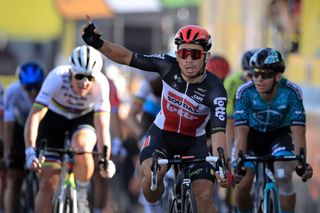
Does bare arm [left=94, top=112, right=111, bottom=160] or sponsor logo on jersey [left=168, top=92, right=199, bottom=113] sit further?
bare arm [left=94, top=112, right=111, bottom=160]

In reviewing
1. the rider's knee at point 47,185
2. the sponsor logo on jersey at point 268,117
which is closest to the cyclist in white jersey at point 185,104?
the sponsor logo on jersey at point 268,117

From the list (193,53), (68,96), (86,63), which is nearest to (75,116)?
(68,96)

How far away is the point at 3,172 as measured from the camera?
46.2 ft

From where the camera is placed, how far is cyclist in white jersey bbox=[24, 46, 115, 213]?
1141 centimetres

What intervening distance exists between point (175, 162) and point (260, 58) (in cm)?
176

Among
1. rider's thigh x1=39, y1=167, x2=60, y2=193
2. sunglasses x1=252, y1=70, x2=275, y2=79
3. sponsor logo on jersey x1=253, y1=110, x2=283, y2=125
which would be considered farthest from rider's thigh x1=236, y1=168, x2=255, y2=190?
rider's thigh x1=39, y1=167, x2=60, y2=193

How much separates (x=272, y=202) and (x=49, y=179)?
8.36 feet

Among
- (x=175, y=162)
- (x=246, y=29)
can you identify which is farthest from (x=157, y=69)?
(x=246, y=29)

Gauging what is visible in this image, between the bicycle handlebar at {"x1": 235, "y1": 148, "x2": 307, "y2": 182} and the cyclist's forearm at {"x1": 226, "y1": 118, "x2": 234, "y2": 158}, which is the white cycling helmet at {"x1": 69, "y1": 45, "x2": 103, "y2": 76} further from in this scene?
the bicycle handlebar at {"x1": 235, "y1": 148, "x2": 307, "y2": 182}

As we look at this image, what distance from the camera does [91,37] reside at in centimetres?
992

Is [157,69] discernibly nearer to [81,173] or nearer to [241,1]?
[81,173]

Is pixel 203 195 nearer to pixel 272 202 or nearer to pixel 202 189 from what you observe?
pixel 202 189

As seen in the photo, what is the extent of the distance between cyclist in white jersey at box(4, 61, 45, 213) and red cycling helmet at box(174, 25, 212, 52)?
345 centimetres

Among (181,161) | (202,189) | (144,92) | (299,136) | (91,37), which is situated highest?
(144,92)
